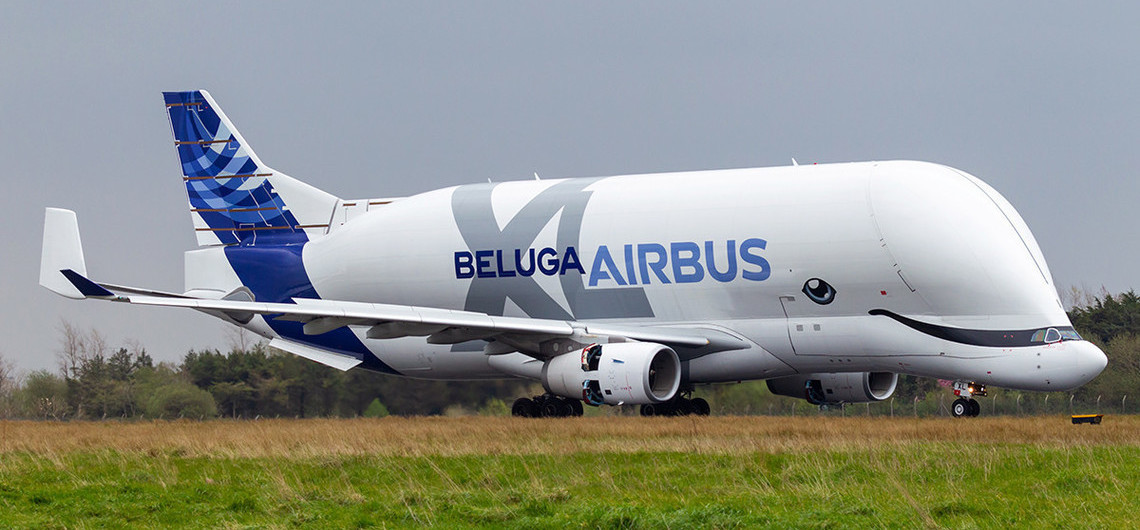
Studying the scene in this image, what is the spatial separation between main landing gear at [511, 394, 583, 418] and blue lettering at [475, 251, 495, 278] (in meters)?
3.23

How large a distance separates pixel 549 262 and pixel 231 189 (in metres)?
11.2

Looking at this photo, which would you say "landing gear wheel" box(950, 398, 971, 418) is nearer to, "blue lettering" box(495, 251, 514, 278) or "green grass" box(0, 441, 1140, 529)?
"green grass" box(0, 441, 1140, 529)

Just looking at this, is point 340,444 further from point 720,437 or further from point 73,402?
point 73,402

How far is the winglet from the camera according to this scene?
2797 cm

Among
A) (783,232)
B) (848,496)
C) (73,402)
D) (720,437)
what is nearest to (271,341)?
(73,402)

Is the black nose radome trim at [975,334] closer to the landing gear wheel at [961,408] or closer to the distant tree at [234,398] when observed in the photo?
the landing gear wheel at [961,408]

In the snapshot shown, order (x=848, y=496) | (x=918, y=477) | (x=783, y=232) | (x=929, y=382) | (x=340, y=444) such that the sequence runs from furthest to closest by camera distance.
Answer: (x=929, y=382)
(x=783, y=232)
(x=340, y=444)
(x=918, y=477)
(x=848, y=496)

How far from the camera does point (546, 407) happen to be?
106 feet

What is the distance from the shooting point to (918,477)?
15656 millimetres

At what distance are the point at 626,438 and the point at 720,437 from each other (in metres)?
1.52

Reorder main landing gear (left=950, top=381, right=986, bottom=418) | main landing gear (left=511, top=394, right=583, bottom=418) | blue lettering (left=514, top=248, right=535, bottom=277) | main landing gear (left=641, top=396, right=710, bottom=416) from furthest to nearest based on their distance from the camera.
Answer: main landing gear (left=641, top=396, right=710, bottom=416)
main landing gear (left=511, top=394, right=583, bottom=418)
blue lettering (left=514, top=248, right=535, bottom=277)
main landing gear (left=950, top=381, right=986, bottom=418)

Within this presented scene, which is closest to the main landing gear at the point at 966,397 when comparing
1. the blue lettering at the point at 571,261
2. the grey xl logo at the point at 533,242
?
the grey xl logo at the point at 533,242

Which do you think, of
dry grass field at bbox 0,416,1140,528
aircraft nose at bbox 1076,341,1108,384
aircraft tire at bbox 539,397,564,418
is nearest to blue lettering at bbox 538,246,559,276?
aircraft tire at bbox 539,397,564,418

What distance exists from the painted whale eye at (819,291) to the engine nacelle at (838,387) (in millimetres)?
4730
